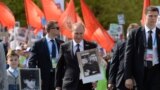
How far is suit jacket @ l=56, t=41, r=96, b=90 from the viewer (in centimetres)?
1075

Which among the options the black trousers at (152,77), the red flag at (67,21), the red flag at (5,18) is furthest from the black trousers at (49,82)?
the red flag at (5,18)

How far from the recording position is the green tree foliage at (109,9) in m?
48.4

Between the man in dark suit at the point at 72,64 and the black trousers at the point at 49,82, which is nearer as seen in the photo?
the man in dark suit at the point at 72,64

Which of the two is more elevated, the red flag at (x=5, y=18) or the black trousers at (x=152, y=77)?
the red flag at (x=5, y=18)

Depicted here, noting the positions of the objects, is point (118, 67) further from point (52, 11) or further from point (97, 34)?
point (52, 11)

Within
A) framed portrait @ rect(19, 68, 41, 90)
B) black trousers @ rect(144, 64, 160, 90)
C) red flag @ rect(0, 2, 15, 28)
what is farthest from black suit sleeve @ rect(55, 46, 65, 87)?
red flag @ rect(0, 2, 15, 28)

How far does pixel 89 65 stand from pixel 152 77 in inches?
47.5

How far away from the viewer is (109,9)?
161 ft

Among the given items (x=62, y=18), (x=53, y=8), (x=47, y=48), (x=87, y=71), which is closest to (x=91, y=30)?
(x=62, y=18)

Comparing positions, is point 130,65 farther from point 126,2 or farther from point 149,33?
point 126,2

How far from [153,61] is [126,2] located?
38.8 metres

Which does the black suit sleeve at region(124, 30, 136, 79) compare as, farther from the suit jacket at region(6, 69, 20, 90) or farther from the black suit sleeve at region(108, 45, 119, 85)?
the suit jacket at region(6, 69, 20, 90)

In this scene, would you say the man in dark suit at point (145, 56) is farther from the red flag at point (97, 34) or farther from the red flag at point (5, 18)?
the red flag at point (5, 18)

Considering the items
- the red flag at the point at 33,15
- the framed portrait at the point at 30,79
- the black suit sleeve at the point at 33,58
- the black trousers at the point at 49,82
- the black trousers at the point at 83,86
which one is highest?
the red flag at the point at 33,15
